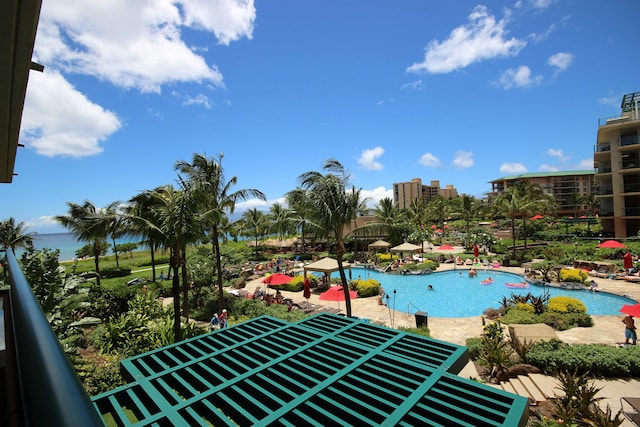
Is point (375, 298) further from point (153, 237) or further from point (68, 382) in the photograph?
point (68, 382)

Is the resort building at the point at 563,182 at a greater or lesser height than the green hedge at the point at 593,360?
greater

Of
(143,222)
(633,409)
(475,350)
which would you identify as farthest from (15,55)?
(475,350)

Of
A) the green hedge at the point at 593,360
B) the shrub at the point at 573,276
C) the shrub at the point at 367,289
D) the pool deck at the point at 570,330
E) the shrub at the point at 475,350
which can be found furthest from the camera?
the shrub at the point at 367,289

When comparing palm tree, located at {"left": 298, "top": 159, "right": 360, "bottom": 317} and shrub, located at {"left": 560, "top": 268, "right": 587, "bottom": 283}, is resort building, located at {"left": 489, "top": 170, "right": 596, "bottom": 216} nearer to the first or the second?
shrub, located at {"left": 560, "top": 268, "right": 587, "bottom": 283}

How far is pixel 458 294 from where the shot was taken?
77.3ft

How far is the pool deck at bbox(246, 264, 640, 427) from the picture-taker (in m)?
8.99

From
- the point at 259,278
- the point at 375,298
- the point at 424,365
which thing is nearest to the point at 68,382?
the point at 424,365

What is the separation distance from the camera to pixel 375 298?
858 inches

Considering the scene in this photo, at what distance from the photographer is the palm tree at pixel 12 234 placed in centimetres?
2767

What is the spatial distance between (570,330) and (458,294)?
930 cm

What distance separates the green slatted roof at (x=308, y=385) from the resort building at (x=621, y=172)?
4329 centimetres

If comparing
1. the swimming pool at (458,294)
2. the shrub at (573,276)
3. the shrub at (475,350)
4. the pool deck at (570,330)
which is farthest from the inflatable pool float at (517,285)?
the shrub at (475,350)

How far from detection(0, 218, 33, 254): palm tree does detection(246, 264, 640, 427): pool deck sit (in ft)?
82.0

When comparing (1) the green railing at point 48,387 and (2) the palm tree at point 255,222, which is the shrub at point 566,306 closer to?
(1) the green railing at point 48,387
